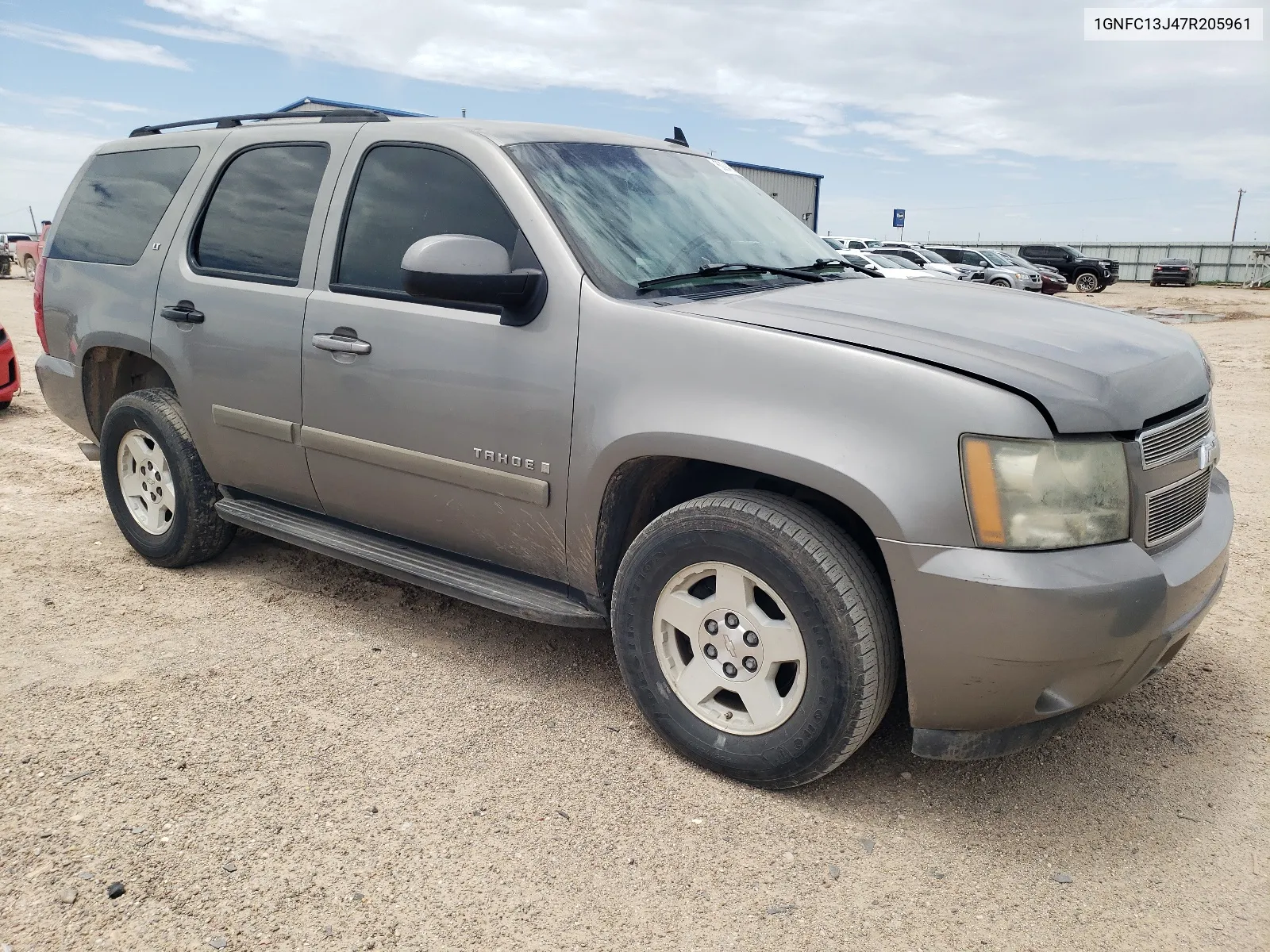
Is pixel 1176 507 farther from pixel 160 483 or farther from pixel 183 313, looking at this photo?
pixel 160 483

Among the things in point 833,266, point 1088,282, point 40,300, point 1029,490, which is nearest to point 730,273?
point 833,266

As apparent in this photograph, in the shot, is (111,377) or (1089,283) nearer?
(111,377)

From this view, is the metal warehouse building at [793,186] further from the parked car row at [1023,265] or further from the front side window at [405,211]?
the front side window at [405,211]

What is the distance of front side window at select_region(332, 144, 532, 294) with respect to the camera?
3.20m

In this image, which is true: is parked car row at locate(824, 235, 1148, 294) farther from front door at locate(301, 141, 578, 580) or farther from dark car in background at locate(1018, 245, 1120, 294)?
front door at locate(301, 141, 578, 580)

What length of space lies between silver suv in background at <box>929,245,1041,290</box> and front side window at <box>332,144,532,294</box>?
2373 centimetres

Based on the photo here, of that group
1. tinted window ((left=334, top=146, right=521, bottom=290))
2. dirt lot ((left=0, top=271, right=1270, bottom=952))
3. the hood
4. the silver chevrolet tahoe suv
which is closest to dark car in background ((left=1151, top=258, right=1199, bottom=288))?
dirt lot ((left=0, top=271, right=1270, bottom=952))

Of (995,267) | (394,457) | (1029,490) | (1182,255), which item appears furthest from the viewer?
(1182,255)

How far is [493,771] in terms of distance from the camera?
2895 millimetres

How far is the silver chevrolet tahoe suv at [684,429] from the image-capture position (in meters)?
2.37

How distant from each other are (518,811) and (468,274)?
1526 mm

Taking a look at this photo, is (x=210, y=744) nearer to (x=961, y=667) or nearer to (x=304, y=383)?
(x=304, y=383)

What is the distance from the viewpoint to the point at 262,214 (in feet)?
12.7

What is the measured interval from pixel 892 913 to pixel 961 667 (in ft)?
2.00
